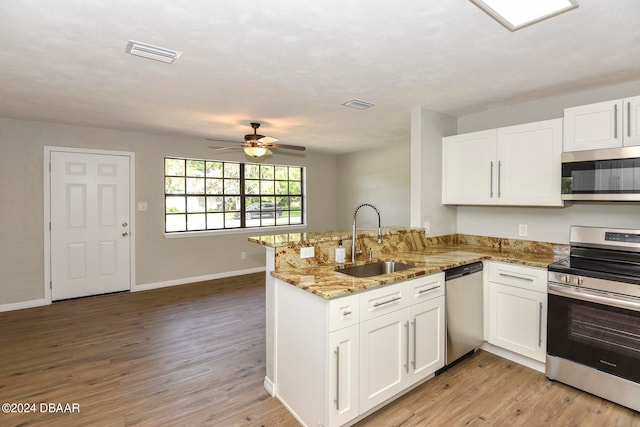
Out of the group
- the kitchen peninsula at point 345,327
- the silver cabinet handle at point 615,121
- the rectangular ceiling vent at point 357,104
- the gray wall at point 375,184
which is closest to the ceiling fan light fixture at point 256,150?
the rectangular ceiling vent at point 357,104

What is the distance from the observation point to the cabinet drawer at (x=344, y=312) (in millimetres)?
1869

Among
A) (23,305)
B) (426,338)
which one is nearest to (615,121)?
(426,338)

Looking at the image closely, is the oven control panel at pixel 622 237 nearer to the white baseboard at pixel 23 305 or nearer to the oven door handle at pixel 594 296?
the oven door handle at pixel 594 296

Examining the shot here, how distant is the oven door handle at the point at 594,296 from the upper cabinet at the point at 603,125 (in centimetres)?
111

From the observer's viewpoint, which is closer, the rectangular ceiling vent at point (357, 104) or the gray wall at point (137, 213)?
the rectangular ceiling vent at point (357, 104)

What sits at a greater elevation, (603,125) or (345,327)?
(603,125)

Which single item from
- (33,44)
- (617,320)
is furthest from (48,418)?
(617,320)

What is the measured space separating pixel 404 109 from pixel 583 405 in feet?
9.60

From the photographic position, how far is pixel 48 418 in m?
2.14

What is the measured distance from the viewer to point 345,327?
193 cm

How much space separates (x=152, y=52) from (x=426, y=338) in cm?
278

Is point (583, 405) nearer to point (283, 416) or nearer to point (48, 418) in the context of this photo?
point (283, 416)

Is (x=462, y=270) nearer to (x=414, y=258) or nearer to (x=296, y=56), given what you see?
(x=414, y=258)

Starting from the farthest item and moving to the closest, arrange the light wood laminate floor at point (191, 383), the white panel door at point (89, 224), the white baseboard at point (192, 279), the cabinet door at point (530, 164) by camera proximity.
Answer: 1. the white baseboard at point (192, 279)
2. the white panel door at point (89, 224)
3. the cabinet door at point (530, 164)
4. the light wood laminate floor at point (191, 383)
